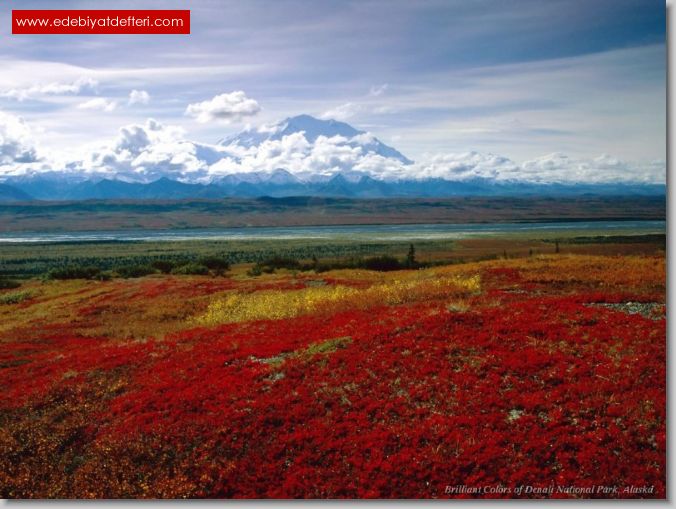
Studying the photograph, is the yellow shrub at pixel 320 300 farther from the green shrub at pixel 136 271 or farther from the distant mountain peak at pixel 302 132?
the green shrub at pixel 136 271

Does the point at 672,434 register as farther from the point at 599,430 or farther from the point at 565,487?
the point at 565,487

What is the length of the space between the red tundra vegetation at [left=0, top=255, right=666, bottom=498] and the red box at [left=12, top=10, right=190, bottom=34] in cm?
1141

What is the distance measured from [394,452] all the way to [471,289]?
660 inches

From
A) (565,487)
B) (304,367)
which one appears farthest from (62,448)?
(565,487)

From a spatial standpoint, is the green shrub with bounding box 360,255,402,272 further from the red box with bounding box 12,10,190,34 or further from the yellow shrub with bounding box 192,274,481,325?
the red box with bounding box 12,10,190,34

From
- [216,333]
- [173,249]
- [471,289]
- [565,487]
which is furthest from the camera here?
[173,249]

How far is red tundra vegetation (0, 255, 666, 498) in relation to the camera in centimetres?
1019

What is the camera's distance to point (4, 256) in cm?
12556

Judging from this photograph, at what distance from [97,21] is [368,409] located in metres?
15.0

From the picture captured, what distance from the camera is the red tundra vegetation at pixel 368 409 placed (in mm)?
10188

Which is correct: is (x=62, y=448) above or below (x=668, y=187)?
below

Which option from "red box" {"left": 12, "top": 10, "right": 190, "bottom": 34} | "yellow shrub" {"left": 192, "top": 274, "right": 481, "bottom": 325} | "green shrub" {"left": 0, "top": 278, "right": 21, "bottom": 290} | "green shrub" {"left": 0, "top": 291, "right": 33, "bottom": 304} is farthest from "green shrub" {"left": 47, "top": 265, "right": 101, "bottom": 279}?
"red box" {"left": 12, "top": 10, "right": 190, "bottom": 34}

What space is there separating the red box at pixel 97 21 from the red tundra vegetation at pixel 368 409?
11.4 meters

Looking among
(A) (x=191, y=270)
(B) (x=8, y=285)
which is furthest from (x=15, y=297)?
(A) (x=191, y=270)
